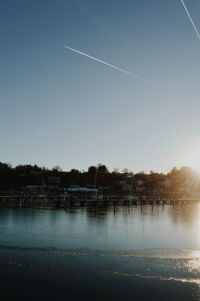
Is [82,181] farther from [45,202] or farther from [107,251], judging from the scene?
[107,251]

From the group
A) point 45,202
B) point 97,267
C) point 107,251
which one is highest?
point 97,267

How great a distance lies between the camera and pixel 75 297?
1080cm

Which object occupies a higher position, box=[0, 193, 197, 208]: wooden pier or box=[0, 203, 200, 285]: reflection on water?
box=[0, 203, 200, 285]: reflection on water

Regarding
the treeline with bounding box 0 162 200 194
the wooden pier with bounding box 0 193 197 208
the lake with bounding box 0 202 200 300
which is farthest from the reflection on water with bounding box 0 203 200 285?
the treeline with bounding box 0 162 200 194

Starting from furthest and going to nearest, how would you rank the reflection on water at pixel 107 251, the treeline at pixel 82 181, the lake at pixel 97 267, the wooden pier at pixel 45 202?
the treeline at pixel 82 181 → the wooden pier at pixel 45 202 → the reflection on water at pixel 107 251 → the lake at pixel 97 267

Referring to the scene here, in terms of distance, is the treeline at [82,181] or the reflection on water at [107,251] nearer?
the reflection on water at [107,251]

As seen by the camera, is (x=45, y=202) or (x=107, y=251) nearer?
(x=107, y=251)

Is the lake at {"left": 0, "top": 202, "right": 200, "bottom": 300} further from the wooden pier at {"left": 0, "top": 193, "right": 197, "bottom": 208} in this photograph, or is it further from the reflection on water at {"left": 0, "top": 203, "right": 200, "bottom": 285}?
the wooden pier at {"left": 0, "top": 193, "right": 197, "bottom": 208}

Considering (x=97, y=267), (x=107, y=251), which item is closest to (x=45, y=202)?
(x=107, y=251)

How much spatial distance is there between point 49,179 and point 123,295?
129 m

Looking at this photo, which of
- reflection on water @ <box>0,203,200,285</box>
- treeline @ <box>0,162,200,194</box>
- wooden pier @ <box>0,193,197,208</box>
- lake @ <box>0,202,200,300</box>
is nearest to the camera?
lake @ <box>0,202,200,300</box>

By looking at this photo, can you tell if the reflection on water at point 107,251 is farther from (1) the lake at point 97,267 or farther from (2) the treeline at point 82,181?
(2) the treeline at point 82,181

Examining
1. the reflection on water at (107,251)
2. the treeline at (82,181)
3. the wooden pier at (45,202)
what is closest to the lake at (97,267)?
the reflection on water at (107,251)

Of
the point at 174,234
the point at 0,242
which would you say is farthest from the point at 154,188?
the point at 0,242
